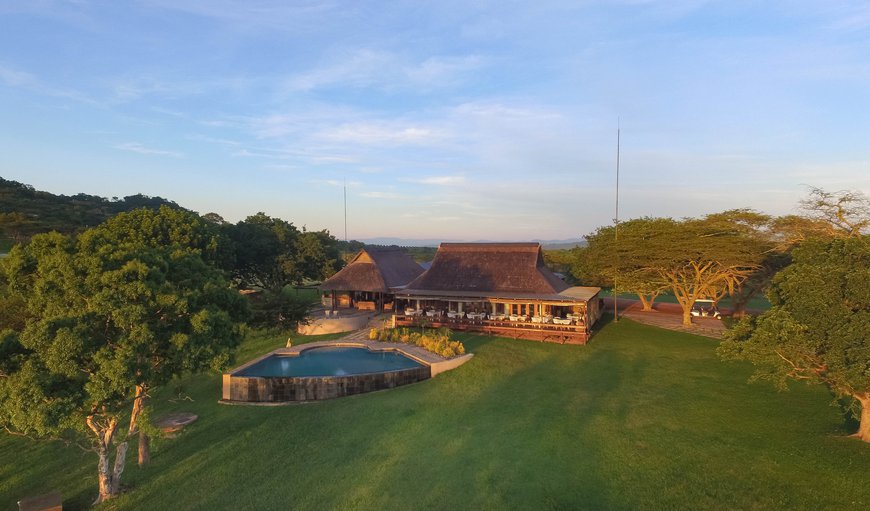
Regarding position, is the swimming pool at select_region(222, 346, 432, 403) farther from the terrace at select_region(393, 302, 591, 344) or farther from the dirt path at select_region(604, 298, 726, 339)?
the dirt path at select_region(604, 298, 726, 339)

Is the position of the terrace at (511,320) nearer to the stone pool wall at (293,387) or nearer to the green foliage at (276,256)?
the stone pool wall at (293,387)

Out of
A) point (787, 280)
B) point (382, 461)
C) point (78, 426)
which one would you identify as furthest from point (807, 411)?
point (78, 426)

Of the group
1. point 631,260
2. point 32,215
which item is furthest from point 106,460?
point 32,215

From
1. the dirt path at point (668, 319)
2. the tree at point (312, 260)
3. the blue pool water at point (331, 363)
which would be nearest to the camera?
the blue pool water at point (331, 363)

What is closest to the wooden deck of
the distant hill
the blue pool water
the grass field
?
the blue pool water

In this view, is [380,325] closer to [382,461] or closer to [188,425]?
[188,425]

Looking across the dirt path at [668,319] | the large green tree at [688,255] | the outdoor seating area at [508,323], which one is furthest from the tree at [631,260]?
the outdoor seating area at [508,323]
